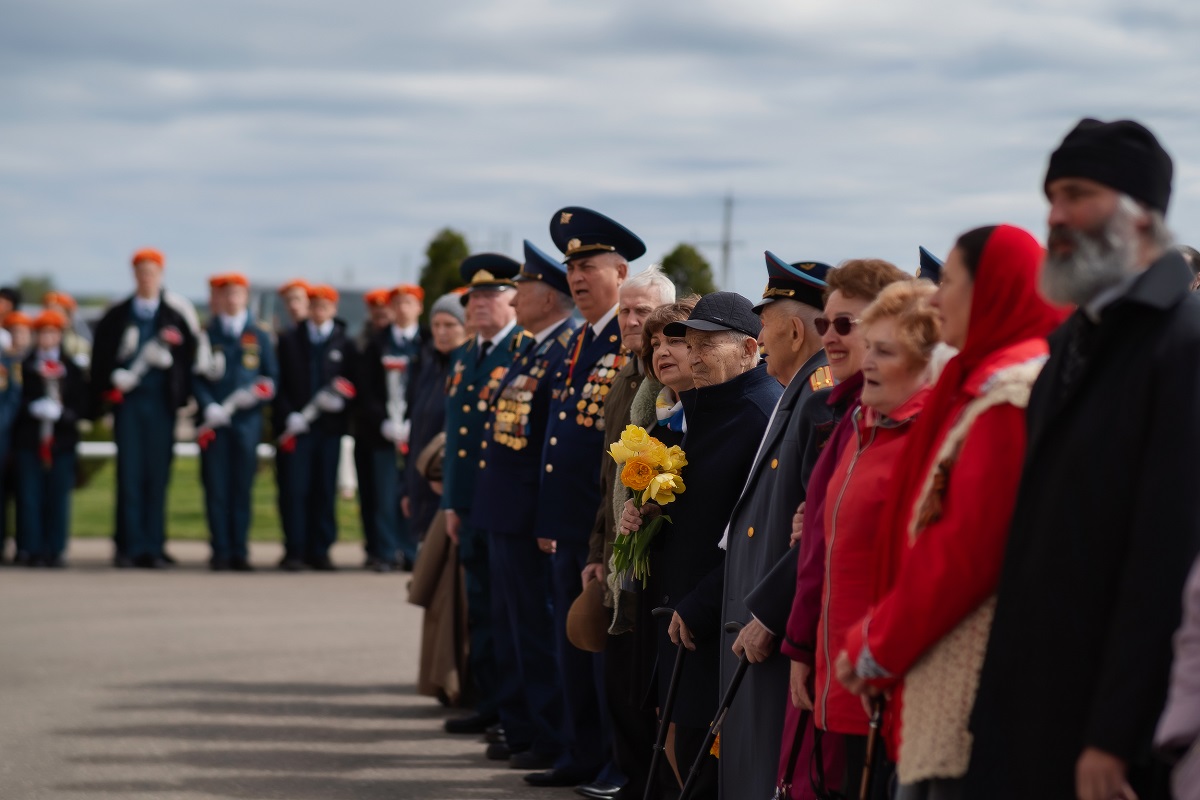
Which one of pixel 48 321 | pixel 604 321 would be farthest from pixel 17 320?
pixel 604 321

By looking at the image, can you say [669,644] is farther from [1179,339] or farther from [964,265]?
[1179,339]

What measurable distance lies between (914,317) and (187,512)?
1942 cm

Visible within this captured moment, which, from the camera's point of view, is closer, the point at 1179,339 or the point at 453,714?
the point at 1179,339

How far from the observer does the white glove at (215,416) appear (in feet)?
53.4

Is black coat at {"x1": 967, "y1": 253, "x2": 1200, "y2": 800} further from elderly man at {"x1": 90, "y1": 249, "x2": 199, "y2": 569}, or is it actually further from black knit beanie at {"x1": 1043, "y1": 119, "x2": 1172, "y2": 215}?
elderly man at {"x1": 90, "y1": 249, "x2": 199, "y2": 569}

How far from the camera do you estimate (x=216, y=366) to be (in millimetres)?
16328

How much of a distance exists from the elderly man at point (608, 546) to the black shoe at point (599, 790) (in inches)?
6.4

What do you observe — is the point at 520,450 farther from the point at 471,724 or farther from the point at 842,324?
the point at 842,324

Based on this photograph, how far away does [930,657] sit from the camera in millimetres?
3510

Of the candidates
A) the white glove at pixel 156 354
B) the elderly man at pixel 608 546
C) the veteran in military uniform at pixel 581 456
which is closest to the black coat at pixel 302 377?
the white glove at pixel 156 354

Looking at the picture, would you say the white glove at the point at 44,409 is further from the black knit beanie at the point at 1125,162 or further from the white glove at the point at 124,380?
the black knit beanie at the point at 1125,162

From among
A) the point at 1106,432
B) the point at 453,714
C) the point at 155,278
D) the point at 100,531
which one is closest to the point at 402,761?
the point at 453,714

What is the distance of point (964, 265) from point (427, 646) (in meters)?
6.46

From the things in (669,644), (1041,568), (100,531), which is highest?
(1041,568)
